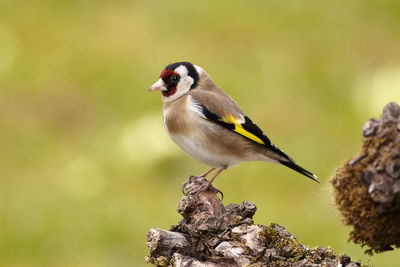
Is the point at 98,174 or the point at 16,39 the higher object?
the point at 16,39

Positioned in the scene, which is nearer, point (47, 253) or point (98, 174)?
point (47, 253)

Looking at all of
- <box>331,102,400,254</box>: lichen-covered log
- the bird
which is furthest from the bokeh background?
<box>331,102,400,254</box>: lichen-covered log

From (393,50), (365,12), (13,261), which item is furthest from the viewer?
(365,12)

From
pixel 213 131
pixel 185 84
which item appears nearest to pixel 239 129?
pixel 213 131

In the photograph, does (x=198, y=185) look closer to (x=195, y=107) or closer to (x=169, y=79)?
(x=195, y=107)

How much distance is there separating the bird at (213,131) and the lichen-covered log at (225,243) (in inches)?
53.5

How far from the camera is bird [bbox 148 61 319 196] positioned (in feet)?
17.8

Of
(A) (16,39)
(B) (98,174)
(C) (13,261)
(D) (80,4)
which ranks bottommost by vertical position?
(C) (13,261)

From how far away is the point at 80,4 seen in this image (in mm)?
13109

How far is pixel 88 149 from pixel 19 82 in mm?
2162

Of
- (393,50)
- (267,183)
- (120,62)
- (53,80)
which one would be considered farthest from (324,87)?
(53,80)

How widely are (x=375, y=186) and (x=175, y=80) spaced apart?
9.91ft

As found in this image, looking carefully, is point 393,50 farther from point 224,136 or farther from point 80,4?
point 224,136

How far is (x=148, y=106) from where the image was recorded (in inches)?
391
